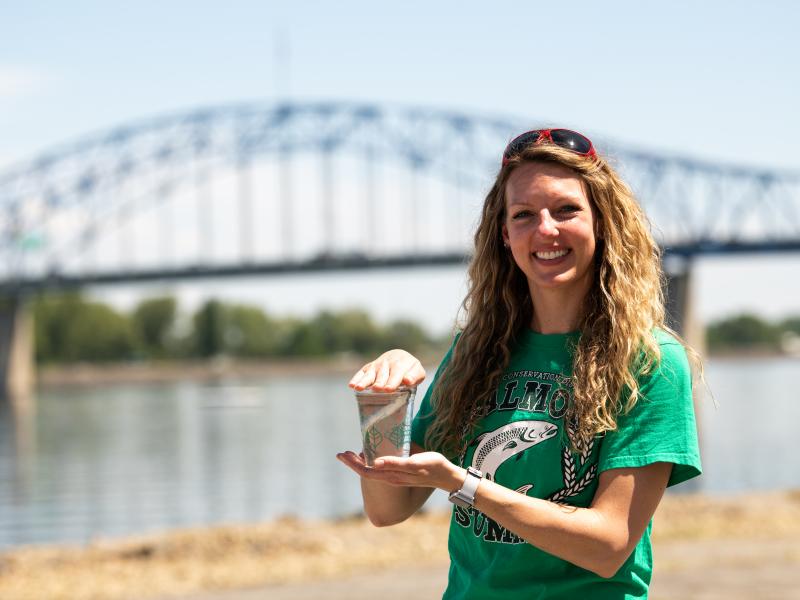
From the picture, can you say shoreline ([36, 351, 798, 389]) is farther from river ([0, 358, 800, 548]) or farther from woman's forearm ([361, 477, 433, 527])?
woman's forearm ([361, 477, 433, 527])

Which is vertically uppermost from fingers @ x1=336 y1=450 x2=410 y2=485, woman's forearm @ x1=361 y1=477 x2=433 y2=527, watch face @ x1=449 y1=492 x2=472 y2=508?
fingers @ x1=336 y1=450 x2=410 y2=485

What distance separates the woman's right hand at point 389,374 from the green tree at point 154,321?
9631 cm

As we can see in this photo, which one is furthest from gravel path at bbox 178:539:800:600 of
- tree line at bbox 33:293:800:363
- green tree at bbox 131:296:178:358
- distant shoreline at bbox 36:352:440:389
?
green tree at bbox 131:296:178:358

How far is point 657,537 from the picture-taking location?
27.7 ft

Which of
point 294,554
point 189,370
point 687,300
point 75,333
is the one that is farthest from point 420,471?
point 189,370

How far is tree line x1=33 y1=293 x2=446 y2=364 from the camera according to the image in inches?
3538

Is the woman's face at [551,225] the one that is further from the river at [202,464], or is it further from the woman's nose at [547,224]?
the river at [202,464]

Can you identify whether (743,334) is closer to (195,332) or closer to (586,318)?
(195,332)

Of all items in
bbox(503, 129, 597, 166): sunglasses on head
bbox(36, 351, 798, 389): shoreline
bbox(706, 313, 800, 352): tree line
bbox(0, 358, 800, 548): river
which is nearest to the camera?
bbox(503, 129, 597, 166): sunglasses on head

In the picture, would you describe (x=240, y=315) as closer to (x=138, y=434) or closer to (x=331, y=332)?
(x=331, y=332)

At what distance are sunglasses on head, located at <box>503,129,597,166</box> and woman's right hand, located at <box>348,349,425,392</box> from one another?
0.40 m

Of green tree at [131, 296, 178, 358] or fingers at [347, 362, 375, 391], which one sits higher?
fingers at [347, 362, 375, 391]

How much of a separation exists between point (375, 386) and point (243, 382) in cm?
8839

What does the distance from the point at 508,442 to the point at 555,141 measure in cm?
51
